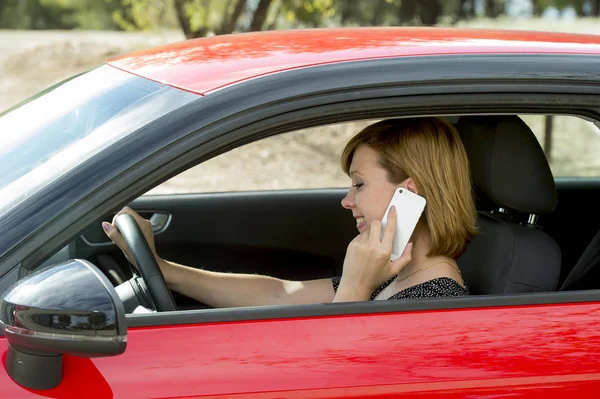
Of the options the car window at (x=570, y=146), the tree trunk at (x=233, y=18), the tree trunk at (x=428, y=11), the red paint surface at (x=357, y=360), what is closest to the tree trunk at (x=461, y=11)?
the tree trunk at (x=428, y=11)

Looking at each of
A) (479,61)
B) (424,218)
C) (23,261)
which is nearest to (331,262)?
(424,218)

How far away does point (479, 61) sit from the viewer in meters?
1.83

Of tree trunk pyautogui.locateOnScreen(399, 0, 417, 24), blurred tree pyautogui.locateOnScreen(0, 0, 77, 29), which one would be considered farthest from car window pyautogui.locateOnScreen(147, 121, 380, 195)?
blurred tree pyautogui.locateOnScreen(0, 0, 77, 29)

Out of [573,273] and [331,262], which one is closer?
[573,273]

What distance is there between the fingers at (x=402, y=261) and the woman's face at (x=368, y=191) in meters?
0.13

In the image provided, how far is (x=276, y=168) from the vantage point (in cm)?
889

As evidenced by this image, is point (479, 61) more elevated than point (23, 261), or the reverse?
point (479, 61)

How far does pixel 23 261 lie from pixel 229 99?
1.56 ft

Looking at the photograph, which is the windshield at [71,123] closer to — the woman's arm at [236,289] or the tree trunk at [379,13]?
the woman's arm at [236,289]

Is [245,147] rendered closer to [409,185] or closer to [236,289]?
[236,289]

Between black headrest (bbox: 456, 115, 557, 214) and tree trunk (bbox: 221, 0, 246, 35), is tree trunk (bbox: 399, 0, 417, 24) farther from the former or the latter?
black headrest (bbox: 456, 115, 557, 214)

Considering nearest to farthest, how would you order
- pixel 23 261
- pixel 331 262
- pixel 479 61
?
pixel 23 261 < pixel 479 61 < pixel 331 262

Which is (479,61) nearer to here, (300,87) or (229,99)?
(300,87)

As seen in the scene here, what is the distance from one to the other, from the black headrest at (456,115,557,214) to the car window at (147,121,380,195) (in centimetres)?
529
